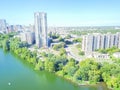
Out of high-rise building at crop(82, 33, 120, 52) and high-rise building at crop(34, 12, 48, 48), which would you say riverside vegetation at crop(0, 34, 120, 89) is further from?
high-rise building at crop(34, 12, 48, 48)

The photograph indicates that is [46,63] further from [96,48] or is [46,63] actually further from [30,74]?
[96,48]

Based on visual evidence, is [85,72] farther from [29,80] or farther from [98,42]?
[98,42]

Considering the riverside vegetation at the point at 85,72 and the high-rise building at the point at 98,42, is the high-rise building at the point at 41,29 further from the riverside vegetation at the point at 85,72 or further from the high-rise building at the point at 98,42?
the riverside vegetation at the point at 85,72

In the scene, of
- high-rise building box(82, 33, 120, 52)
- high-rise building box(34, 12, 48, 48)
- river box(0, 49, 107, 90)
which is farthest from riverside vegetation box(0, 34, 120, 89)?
high-rise building box(34, 12, 48, 48)

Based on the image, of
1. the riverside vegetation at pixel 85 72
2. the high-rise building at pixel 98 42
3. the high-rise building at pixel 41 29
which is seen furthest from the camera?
the high-rise building at pixel 41 29

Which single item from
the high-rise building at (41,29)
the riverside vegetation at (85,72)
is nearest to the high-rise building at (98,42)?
the high-rise building at (41,29)

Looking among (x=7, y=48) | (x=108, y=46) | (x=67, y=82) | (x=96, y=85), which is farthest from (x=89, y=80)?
(x=7, y=48)

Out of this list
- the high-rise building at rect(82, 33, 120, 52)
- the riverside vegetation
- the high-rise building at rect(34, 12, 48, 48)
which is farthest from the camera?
the high-rise building at rect(34, 12, 48, 48)
